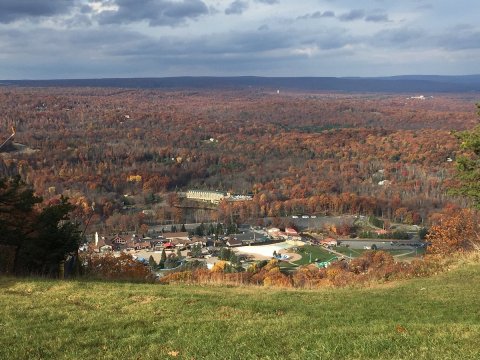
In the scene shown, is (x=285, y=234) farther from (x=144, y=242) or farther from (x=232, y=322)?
(x=232, y=322)

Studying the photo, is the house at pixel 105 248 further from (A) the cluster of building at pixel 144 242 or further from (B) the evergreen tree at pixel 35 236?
(B) the evergreen tree at pixel 35 236

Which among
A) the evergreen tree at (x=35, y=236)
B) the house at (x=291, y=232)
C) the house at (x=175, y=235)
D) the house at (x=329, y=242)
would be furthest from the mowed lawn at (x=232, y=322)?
the house at (x=291, y=232)

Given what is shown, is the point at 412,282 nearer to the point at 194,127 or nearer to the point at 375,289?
the point at 375,289

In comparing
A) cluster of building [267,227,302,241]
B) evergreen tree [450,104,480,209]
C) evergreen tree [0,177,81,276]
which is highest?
evergreen tree [450,104,480,209]

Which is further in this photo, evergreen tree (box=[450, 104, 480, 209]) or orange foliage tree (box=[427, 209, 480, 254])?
orange foliage tree (box=[427, 209, 480, 254])

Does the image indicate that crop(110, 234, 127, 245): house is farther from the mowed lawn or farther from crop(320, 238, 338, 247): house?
the mowed lawn

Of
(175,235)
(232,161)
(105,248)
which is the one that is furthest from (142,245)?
(232,161)

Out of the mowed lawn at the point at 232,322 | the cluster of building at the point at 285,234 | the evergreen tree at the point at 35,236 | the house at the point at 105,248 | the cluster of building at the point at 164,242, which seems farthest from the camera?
the cluster of building at the point at 285,234

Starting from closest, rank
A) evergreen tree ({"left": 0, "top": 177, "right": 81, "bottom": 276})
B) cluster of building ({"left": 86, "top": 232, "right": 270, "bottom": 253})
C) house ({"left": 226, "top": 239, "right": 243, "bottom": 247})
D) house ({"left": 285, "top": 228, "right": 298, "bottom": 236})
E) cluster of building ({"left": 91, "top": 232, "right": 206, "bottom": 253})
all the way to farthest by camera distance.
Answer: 1. evergreen tree ({"left": 0, "top": 177, "right": 81, "bottom": 276})
2. cluster of building ({"left": 91, "top": 232, "right": 206, "bottom": 253})
3. cluster of building ({"left": 86, "top": 232, "right": 270, "bottom": 253})
4. house ({"left": 226, "top": 239, "right": 243, "bottom": 247})
5. house ({"left": 285, "top": 228, "right": 298, "bottom": 236})

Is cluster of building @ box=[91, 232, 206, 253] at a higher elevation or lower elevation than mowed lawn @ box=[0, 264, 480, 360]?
lower

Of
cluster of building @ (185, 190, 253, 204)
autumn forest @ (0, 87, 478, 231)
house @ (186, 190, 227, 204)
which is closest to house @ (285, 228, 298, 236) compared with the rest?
autumn forest @ (0, 87, 478, 231)
